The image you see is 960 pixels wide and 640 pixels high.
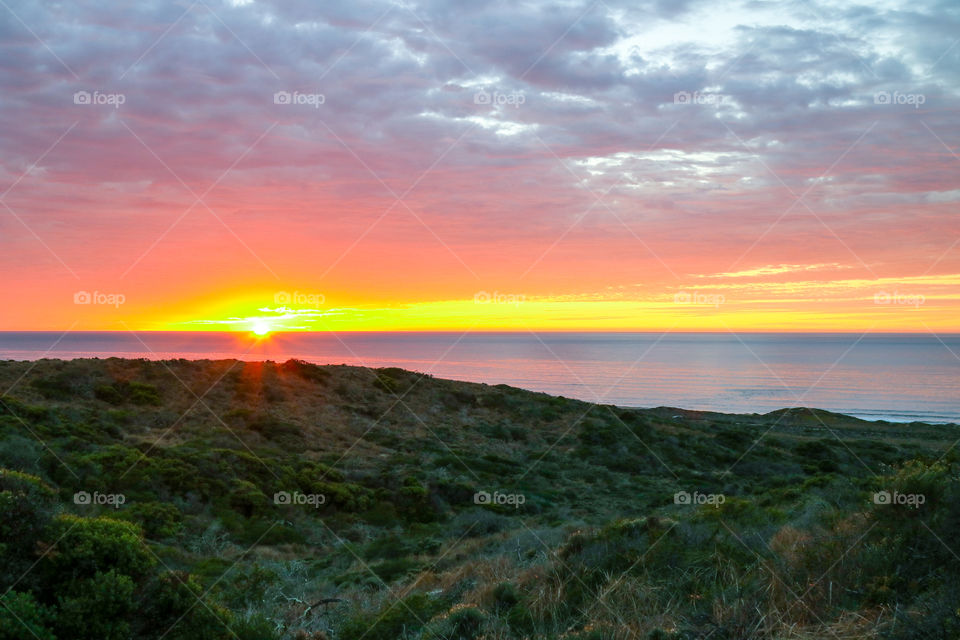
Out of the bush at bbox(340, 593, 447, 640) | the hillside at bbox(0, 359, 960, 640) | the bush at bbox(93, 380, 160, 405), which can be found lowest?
the bush at bbox(340, 593, 447, 640)

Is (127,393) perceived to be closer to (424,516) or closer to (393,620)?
(424,516)

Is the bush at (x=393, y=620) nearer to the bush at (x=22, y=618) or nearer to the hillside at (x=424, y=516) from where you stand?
the hillside at (x=424, y=516)

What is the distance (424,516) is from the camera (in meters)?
17.8

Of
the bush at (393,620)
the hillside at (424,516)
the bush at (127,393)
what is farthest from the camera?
the bush at (127,393)

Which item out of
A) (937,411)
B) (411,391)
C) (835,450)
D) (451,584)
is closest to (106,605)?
(451,584)

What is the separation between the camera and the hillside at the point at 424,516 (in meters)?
4.68

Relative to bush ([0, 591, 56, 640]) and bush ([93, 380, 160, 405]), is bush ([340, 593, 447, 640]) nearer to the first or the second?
bush ([0, 591, 56, 640])

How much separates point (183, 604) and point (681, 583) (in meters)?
4.41

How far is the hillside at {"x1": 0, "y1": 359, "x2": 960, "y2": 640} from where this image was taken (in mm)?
4680

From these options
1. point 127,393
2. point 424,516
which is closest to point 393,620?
point 424,516

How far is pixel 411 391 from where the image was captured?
3622 centimetres

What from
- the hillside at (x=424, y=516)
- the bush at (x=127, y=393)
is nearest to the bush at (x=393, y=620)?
the hillside at (x=424, y=516)

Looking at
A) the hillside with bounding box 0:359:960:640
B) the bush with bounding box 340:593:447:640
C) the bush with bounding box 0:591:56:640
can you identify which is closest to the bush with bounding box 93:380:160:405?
the hillside with bounding box 0:359:960:640

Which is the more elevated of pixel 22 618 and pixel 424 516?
pixel 22 618
